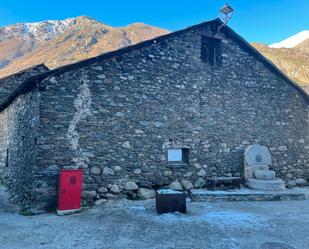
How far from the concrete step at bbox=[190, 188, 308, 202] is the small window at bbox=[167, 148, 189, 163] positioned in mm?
1083

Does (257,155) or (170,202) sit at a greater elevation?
(257,155)

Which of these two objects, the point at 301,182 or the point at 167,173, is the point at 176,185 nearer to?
the point at 167,173

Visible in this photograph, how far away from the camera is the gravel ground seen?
4.75 m

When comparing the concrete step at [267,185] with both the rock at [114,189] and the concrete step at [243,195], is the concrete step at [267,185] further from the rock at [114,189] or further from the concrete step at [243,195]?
the rock at [114,189]

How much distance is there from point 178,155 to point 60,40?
331ft

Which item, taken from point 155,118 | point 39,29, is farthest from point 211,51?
point 39,29

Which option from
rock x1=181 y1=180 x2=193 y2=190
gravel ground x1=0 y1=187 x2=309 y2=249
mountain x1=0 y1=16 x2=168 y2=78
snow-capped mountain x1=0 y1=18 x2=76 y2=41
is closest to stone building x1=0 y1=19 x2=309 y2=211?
rock x1=181 y1=180 x2=193 y2=190

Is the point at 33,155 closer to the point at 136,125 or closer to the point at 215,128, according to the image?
the point at 136,125

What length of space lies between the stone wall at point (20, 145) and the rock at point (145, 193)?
9.72 ft

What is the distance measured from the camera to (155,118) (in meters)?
8.69

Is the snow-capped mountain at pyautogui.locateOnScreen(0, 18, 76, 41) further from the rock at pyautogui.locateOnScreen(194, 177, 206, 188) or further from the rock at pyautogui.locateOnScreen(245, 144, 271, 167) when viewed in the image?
the rock at pyautogui.locateOnScreen(194, 177, 206, 188)

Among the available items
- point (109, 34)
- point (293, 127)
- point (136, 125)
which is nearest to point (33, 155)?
point (136, 125)

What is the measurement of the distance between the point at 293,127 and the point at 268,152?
198cm

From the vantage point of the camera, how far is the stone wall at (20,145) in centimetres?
754
